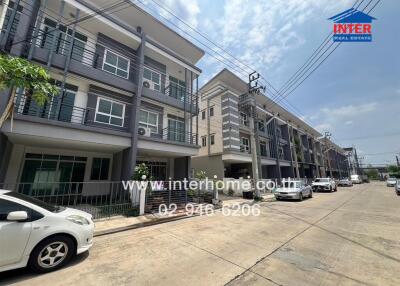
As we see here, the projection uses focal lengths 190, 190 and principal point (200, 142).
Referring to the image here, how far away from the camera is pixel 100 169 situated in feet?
40.2

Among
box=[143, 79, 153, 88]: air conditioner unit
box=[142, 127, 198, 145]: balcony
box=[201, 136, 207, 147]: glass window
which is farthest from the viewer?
box=[201, 136, 207, 147]: glass window

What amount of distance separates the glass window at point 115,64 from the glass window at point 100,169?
5704 mm

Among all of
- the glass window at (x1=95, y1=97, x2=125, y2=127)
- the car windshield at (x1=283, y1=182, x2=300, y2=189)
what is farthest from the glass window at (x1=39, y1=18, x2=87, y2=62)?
the car windshield at (x1=283, y1=182, x2=300, y2=189)

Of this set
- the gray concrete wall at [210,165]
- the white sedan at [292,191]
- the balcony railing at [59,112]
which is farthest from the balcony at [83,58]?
the white sedan at [292,191]

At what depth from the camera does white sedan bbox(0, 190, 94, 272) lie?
11.1ft

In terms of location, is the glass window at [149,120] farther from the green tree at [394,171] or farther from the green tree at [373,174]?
the green tree at [373,174]

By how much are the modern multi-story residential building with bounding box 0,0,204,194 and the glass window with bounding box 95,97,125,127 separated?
0.18 ft

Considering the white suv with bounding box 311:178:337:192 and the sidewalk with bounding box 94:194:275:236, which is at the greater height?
the white suv with bounding box 311:178:337:192

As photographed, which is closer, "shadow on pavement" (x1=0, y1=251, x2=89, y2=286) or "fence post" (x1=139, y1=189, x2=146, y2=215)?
"shadow on pavement" (x1=0, y1=251, x2=89, y2=286)

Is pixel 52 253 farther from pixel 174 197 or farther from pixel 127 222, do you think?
pixel 174 197

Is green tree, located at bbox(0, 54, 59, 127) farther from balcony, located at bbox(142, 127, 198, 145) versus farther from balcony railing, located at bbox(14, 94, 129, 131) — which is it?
balcony, located at bbox(142, 127, 198, 145)

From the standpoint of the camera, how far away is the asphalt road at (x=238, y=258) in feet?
11.5

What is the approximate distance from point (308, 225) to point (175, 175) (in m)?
9.95

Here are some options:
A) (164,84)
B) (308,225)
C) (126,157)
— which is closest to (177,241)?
(308,225)
